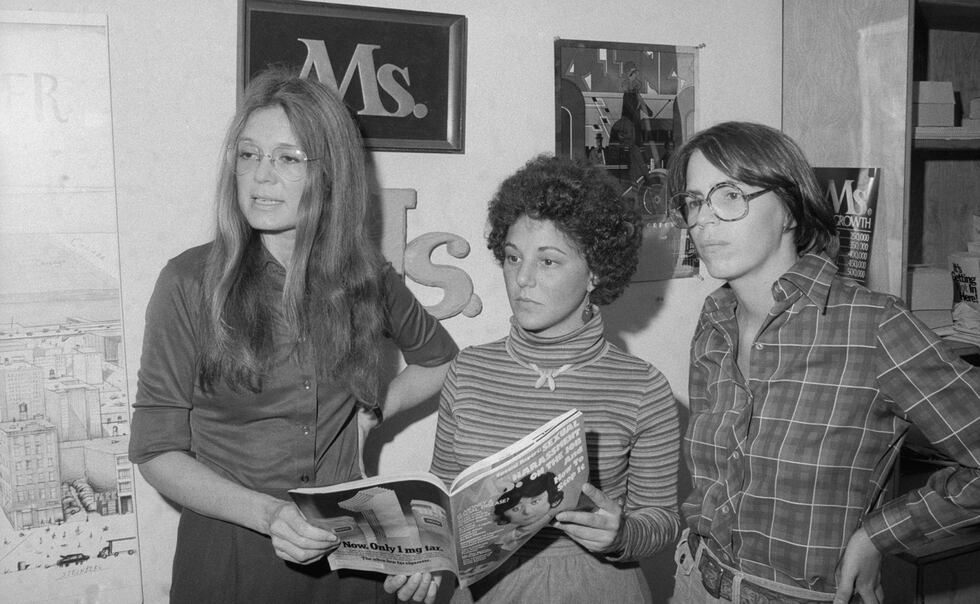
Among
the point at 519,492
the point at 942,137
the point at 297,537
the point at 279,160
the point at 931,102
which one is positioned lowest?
the point at 297,537

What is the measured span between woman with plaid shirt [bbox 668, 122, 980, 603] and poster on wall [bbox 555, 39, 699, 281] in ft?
2.72

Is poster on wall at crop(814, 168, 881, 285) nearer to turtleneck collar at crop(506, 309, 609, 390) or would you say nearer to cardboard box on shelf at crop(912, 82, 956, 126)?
cardboard box on shelf at crop(912, 82, 956, 126)

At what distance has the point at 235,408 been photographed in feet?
5.19

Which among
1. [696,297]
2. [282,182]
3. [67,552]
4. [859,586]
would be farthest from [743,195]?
[67,552]

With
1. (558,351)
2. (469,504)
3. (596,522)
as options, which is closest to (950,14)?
(558,351)

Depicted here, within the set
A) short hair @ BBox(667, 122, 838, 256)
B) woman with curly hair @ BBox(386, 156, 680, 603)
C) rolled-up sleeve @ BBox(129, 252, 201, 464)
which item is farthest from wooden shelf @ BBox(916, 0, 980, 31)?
rolled-up sleeve @ BBox(129, 252, 201, 464)

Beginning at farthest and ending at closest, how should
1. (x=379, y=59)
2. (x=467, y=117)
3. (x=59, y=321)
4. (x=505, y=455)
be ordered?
(x=467, y=117) < (x=379, y=59) < (x=59, y=321) < (x=505, y=455)

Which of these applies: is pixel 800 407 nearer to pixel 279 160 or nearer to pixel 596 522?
pixel 596 522

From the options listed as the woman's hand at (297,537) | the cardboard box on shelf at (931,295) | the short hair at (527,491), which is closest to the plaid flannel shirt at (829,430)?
the short hair at (527,491)

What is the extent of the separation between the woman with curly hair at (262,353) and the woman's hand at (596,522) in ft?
1.72

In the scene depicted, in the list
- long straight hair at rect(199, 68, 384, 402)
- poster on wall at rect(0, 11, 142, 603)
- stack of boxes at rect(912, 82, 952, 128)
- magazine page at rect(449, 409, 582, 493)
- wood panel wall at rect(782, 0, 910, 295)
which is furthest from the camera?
stack of boxes at rect(912, 82, 952, 128)

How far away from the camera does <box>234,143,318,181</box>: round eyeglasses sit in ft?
5.27

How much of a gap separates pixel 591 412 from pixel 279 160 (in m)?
0.79

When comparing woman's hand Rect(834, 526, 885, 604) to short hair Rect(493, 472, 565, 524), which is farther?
woman's hand Rect(834, 526, 885, 604)
